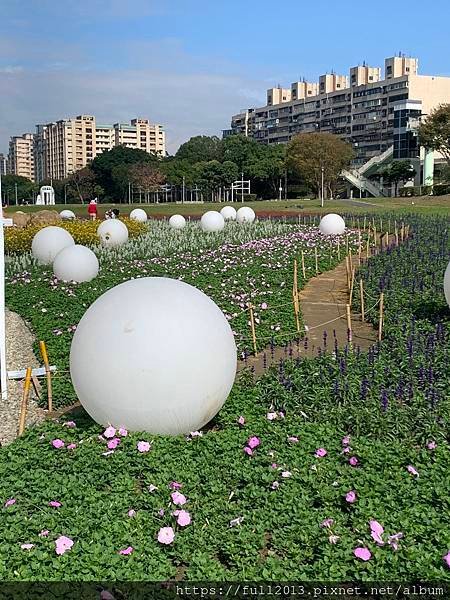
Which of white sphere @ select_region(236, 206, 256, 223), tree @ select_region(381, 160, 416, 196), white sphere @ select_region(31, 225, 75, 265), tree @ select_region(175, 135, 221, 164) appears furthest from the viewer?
tree @ select_region(175, 135, 221, 164)

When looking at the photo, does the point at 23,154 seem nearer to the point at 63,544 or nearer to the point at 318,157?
the point at 318,157

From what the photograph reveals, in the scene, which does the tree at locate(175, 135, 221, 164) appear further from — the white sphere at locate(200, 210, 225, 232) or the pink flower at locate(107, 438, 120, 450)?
the pink flower at locate(107, 438, 120, 450)

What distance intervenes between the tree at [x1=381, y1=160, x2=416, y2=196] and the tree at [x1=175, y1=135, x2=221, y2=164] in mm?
22376

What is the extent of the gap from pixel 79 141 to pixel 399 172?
9831 centimetres

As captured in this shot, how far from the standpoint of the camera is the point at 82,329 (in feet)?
20.9

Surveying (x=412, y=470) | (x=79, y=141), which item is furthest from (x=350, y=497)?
(x=79, y=141)

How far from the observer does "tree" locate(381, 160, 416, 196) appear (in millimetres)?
84562

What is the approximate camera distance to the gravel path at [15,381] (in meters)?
7.80

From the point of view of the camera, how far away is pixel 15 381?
9.52 m

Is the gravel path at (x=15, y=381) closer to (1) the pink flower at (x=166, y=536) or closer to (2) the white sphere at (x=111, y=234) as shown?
(1) the pink flower at (x=166, y=536)

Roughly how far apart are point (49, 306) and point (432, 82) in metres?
104

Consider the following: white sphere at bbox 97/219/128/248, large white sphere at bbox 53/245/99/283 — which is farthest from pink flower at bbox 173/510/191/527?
white sphere at bbox 97/219/128/248

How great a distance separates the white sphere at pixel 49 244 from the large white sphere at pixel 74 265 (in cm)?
319

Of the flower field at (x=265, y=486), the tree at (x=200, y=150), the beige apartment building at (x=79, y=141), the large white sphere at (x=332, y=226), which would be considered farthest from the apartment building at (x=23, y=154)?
the flower field at (x=265, y=486)
